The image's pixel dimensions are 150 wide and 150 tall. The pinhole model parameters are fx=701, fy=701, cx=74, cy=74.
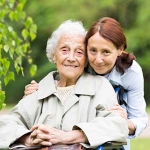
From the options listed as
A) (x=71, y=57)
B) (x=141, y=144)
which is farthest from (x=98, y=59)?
(x=141, y=144)

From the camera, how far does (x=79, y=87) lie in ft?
16.4

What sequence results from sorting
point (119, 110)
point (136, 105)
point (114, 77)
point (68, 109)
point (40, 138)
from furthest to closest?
point (136, 105) < point (114, 77) < point (68, 109) < point (119, 110) < point (40, 138)

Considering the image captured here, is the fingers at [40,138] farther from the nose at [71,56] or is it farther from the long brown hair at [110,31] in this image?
the long brown hair at [110,31]

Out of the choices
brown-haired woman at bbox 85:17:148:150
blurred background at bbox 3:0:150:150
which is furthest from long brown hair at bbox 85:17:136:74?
blurred background at bbox 3:0:150:150

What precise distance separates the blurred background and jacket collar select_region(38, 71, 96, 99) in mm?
14568

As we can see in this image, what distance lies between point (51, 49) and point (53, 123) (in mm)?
597

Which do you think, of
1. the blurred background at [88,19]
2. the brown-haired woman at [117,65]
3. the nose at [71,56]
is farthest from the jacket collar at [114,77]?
the blurred background at [88,19]

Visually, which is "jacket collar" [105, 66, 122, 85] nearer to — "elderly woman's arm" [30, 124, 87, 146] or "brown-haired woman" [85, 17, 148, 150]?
"brown-haired woman" [85, 17, 148, 150]

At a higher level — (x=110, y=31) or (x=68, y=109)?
(x=110, y=31)

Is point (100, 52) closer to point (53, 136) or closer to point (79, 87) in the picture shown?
point (79, 87)

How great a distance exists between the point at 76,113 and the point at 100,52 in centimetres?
48

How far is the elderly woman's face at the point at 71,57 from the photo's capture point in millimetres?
5004

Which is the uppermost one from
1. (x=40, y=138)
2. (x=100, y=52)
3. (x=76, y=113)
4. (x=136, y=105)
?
(x=100, y=52)

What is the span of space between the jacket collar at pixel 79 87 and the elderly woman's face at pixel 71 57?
0.06 metres
